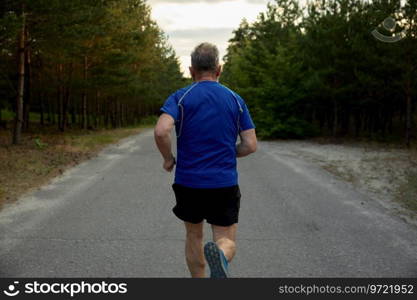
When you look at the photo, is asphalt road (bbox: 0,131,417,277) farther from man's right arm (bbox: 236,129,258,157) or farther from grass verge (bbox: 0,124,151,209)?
man's right arm (bbox: 236,129,258,157)

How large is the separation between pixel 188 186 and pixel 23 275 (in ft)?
7.09

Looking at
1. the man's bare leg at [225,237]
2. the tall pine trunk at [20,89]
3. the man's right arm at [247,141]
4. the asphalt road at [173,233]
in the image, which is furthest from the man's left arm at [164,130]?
the tall pine trunk at [20,89]

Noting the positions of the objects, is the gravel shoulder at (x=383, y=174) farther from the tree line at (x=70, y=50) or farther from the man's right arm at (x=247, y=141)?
the tree line at (x=70, y=50)

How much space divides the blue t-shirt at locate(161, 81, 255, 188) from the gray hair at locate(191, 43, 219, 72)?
0.12 meters

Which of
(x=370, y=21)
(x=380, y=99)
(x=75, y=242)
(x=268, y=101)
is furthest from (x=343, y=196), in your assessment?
(x=380, y=99)

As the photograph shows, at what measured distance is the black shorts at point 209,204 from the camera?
3.64 m

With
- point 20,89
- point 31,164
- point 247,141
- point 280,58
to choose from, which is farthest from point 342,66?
point 247,141

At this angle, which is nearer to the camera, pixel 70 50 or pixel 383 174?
pixel 383 174

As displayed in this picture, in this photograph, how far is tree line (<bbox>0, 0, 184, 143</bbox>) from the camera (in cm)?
1819

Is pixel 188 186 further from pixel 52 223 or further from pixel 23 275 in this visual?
pixel 52 223

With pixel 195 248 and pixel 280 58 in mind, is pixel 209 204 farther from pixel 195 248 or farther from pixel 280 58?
pixel 280 58

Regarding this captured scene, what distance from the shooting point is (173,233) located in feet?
21.2

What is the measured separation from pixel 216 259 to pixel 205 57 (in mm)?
1483

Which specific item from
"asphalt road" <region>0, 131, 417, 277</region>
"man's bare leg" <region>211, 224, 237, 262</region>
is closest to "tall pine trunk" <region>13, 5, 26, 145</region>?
"asphalt road" <region>0, 131, 417, 277</region>
